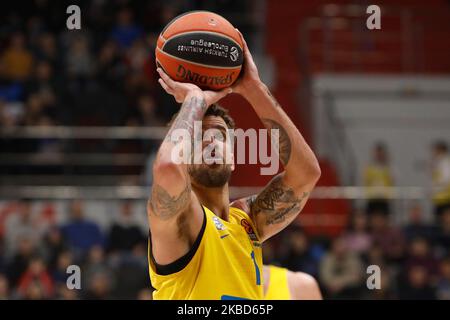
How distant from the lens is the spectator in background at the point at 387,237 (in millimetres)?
10156

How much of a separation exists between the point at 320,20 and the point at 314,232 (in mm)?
4437

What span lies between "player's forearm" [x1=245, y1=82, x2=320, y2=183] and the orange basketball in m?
0.32

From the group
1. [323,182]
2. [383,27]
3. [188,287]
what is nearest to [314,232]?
[323,182]

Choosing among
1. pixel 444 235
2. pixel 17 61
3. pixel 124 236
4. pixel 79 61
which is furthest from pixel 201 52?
pixel 17 61

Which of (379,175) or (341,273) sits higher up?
(379,175)

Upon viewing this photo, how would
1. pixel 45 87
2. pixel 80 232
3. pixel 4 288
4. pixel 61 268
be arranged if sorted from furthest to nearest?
pixel 45 87 → pixel 80 232 → pixel 61 268 → pixel 4 288

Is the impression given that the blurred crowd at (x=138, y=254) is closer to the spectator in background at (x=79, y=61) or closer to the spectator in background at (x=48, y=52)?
the spectator in background at (x=79, y=61)

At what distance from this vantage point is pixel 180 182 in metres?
3.35

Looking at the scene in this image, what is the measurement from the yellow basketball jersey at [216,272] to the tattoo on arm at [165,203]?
24cm

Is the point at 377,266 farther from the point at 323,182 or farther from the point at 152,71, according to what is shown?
the point at 152,71

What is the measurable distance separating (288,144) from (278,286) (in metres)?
2.04

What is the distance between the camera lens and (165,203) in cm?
336

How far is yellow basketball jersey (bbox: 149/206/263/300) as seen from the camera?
3531 mm

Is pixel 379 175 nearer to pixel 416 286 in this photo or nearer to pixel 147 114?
pixel 416 286
